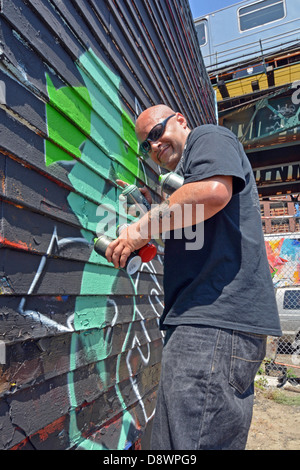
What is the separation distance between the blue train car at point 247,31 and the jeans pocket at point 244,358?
9750mm

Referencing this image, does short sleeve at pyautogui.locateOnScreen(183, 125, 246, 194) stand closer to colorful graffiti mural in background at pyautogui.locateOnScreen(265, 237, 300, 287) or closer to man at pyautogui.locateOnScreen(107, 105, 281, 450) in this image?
man at pyautogui.locateOnScreen(107, 105, 281, 450)

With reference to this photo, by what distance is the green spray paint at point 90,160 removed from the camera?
1875 millimetres

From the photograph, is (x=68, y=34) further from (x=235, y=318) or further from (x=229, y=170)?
(x=235, y=318)

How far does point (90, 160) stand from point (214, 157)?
97 cm

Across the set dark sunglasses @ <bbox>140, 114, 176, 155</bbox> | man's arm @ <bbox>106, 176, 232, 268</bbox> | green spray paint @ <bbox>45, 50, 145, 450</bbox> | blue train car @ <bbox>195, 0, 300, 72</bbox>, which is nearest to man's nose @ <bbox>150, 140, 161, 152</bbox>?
dark sunglasses @ <bbox>140, 114, 176, 155</bbox>

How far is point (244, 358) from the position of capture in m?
1.49

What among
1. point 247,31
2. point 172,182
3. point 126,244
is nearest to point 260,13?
point 247,31

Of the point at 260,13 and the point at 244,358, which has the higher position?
the point at 260,13

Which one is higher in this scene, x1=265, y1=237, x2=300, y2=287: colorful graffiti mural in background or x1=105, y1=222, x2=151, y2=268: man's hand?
x1=265, y1=237, x2=300, y2=287: colorful graffiti mural in background

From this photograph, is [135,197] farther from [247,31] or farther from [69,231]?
[247,31]

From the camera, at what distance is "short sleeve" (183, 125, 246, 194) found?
1503mm

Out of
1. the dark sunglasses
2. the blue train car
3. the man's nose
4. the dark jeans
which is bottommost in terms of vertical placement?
the dark jeans

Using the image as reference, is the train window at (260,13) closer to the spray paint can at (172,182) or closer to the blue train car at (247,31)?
the blue train car at (247,31)

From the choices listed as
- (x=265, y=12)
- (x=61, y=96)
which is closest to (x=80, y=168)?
(x=61, y=96)
